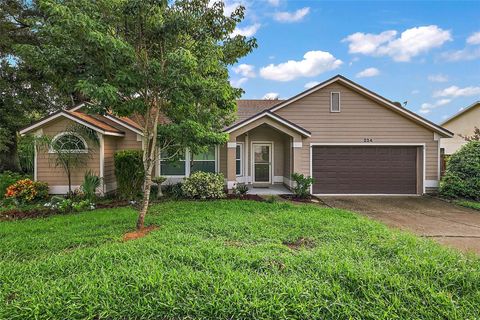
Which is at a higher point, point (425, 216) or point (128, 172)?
point (128, 172)

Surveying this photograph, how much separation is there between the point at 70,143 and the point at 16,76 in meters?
8.45

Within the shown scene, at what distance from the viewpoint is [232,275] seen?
10.6 ft

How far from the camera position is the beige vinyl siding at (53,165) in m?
9.73

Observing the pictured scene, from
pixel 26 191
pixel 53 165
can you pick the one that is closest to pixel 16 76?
pixel 53 165

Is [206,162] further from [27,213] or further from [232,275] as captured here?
[232,275]

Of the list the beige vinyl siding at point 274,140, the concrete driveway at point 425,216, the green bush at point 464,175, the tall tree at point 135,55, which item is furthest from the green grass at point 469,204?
the tall tree at point 135,55

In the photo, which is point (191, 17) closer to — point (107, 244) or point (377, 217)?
point (107, 244)

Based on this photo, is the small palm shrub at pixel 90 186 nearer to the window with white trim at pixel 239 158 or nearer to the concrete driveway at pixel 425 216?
the window with white trim at pixel 239 158

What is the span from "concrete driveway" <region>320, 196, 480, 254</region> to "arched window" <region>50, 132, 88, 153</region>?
9623 millimetres

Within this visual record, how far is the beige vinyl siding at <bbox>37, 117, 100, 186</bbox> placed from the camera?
9.73 metres

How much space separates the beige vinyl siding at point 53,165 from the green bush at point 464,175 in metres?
14.1

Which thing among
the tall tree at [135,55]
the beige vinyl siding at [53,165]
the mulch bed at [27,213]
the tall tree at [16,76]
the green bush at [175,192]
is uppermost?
the tall tree at [16,76]

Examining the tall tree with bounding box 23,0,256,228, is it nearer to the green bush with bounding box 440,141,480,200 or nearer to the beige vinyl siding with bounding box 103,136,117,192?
the beige vinyl siding with bounding box 103,136,117,192

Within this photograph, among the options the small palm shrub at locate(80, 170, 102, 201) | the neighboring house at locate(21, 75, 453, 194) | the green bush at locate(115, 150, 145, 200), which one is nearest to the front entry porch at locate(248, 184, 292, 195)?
the neighboring house at locate(21, 75, 453, 194)
